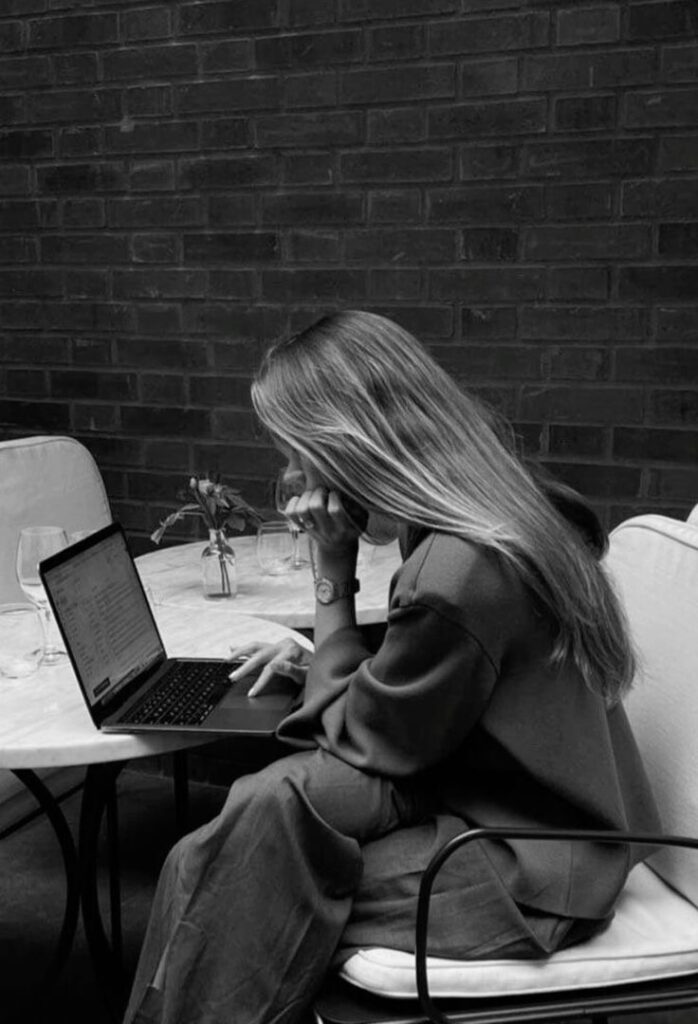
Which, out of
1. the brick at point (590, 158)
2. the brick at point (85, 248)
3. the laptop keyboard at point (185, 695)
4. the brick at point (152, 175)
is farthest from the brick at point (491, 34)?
the laptop keyboard at point (185, 695)

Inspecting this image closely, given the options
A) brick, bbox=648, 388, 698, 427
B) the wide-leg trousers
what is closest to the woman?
the wide-leg trousers

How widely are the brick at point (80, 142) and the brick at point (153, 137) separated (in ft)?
0.10

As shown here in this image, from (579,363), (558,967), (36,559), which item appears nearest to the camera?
(558,967)

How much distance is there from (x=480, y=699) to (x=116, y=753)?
0.55 m

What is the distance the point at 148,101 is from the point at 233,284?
1.81 ft

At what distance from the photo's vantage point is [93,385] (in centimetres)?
367

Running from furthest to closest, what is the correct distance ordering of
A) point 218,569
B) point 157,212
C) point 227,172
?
point 157,212, point 227,172, point 218,569

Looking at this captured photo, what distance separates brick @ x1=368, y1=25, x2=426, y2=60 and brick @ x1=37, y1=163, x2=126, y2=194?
2.67ft

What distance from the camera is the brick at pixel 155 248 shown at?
350 centimetres

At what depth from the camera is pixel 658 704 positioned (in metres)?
1.86

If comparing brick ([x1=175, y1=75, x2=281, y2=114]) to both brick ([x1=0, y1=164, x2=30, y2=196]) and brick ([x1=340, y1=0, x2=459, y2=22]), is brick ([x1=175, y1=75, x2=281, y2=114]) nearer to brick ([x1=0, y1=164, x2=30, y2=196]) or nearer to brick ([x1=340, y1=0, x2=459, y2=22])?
brick ([x1=340, y1=0, x2=459, y2=22])

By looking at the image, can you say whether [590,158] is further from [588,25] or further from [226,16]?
[226,16]

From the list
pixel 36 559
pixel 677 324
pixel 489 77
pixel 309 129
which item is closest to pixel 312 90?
pixel 309 129

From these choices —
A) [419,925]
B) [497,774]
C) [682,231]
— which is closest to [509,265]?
[682,231]
